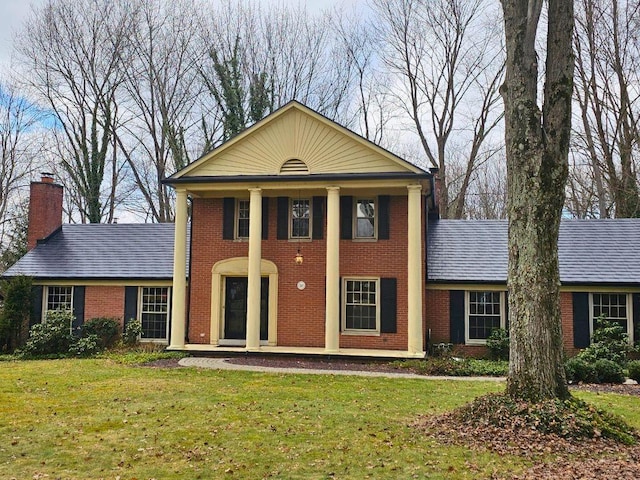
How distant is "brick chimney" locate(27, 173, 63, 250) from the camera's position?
69.1 ft

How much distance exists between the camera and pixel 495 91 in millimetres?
27812

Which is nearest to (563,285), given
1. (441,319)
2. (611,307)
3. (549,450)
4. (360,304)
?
(611,307)

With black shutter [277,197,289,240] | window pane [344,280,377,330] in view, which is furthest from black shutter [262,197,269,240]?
window pane [344,280,377,330]

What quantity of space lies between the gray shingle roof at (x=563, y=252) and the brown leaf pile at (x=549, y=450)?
9.92m

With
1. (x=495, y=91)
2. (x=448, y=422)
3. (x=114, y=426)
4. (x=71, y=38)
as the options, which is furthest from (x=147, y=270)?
(x=495, y=91)

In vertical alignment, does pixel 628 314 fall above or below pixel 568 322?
above

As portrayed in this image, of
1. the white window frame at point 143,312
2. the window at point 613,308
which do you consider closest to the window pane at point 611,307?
the window at point 613,308

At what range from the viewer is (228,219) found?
59.2 feet

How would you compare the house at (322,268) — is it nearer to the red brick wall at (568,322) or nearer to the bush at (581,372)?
the red brick wall at (568,322)

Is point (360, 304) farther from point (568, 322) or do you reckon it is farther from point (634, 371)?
point (634, 371)

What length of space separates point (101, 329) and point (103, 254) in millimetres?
3093

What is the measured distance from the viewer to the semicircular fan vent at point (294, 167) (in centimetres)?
1681

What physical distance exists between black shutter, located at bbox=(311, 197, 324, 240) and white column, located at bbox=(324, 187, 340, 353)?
107 centimetres

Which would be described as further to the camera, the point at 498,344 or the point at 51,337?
the point at 51,337
